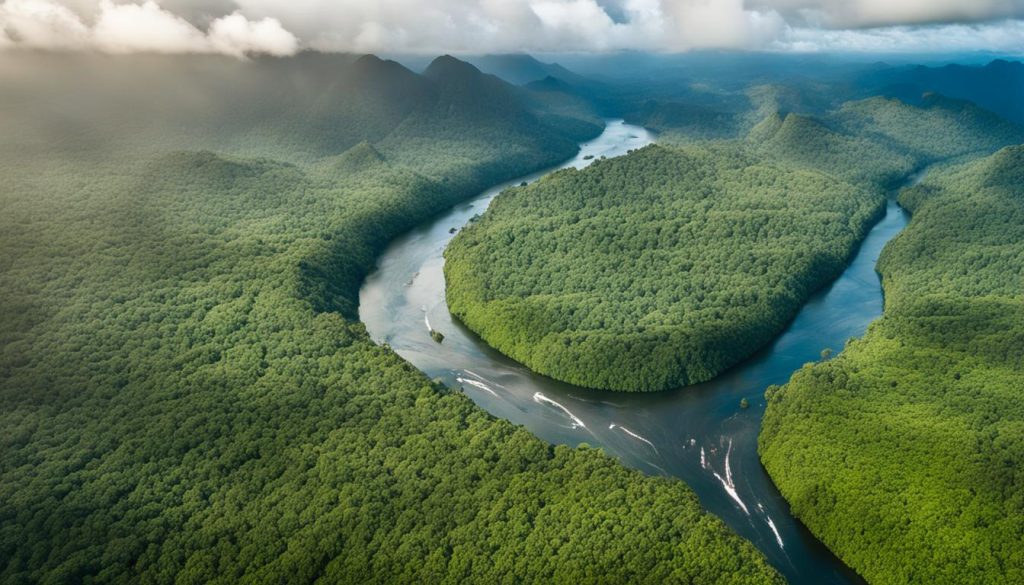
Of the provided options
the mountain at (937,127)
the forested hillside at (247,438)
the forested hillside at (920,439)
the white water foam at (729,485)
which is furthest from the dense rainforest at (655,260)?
the mountain at (937,127)

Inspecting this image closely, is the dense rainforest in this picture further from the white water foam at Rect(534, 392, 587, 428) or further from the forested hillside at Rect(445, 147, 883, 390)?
the white water foam at Rect(534, 392, 587, 428)

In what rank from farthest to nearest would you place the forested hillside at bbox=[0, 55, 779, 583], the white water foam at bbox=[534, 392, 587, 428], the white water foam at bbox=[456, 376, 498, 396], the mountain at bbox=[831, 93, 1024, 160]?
1. the mountain at bbox=[831, 93, 1024, 160]
2. the white water foam at bbox=[456, 376, 498, 396]
3. the white water foam at bbox=[534, 392, 587, 428]
4. the forested hillside at bbox=[0, 55, 779, 583]

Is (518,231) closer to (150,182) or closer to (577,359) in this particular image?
(577,359)

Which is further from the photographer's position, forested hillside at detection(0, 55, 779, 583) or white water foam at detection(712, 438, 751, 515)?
white water foam at detection(712, 438, 751, 515)

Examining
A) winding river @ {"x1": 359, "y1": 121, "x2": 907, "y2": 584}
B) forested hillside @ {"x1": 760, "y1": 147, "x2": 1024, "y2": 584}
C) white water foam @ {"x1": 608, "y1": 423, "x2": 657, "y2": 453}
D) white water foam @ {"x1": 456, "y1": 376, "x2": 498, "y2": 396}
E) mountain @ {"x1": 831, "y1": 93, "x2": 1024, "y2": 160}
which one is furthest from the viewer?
mountain @ {"x1": 831, "y1": 93, "x2": 1024, "y2": 160}

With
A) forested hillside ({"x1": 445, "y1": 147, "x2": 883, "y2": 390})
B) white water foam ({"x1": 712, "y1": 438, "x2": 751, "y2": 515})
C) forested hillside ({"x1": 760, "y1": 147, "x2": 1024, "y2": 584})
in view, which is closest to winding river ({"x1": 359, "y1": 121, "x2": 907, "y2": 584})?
white water foam ({"x1": 712, "y1": 438, "x2": 751, "y2": 515})

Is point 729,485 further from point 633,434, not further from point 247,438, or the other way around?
point 247,438
